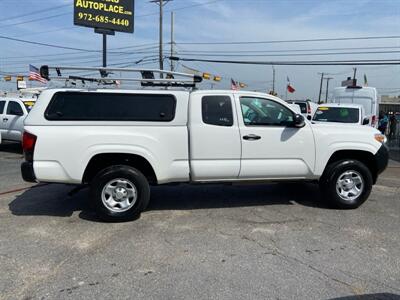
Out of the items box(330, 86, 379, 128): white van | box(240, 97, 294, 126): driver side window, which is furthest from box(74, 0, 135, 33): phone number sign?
box(240, 97, 294, 126): driver side window

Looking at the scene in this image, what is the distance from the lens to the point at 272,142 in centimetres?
646

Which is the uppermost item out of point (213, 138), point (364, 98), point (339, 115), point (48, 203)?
point (364, 98)

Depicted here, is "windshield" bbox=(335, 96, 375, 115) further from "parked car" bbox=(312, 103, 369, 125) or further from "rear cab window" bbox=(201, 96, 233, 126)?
"rear cab window" bbox=(201, 96, 233, 126)

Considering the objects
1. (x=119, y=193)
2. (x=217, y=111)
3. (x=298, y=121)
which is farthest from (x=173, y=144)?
(x=298, y=121)

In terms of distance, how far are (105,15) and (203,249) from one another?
2312 cm

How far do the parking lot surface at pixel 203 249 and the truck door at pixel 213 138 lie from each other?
0.68 metres

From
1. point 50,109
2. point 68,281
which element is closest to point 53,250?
point 68,281

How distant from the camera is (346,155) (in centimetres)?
691

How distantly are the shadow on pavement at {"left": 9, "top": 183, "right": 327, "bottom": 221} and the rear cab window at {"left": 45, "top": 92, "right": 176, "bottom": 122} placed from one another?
4.86ft

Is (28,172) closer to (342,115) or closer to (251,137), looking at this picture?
(251,137)

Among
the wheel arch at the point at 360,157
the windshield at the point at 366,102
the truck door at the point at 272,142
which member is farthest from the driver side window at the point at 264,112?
the windshield at the point at 366,102

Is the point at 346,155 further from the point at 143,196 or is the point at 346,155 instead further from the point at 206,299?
the point at 206,299

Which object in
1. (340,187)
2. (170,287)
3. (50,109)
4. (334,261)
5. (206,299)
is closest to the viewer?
(206,299)

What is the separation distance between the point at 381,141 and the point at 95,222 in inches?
181
